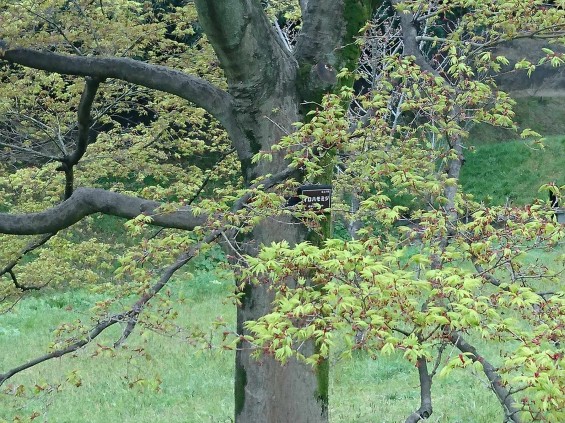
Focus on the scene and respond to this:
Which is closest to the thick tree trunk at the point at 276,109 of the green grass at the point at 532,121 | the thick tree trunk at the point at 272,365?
the thick tree trunk at the point at 272,365

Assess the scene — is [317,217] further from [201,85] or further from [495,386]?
[201,85]

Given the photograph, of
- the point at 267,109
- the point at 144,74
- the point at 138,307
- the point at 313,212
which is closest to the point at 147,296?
the point at 138,307

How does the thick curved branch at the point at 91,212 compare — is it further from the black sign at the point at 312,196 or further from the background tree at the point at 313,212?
the black sign at the point at 312,196

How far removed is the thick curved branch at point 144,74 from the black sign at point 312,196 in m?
1.52

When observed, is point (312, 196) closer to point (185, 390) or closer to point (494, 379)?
point (494, 379)

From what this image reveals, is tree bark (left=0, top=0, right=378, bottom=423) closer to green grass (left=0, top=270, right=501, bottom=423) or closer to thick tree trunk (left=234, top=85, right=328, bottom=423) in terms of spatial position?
thick tree trunk (left=234, top=85, right=328, bottom=423)

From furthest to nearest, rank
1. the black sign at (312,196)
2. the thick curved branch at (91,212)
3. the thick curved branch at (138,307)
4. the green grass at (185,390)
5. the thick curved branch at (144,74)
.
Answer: the green grass at (185,390), the thick curved branch at (144,74), the thick curved branch at (91,212), the black sign at (312,196), the thick curved branch at (138,307)

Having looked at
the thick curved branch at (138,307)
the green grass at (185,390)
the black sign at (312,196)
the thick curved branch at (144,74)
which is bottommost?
the green grass at (185,390)

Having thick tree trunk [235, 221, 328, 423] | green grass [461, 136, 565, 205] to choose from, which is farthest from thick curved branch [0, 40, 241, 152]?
green grass [461, 136, 565, 205]

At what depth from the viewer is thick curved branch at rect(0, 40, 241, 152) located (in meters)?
7.14

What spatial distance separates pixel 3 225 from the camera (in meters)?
7.51

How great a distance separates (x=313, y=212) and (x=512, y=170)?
2504cm

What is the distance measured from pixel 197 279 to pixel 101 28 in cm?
1129

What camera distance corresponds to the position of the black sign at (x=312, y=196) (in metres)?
5.66
